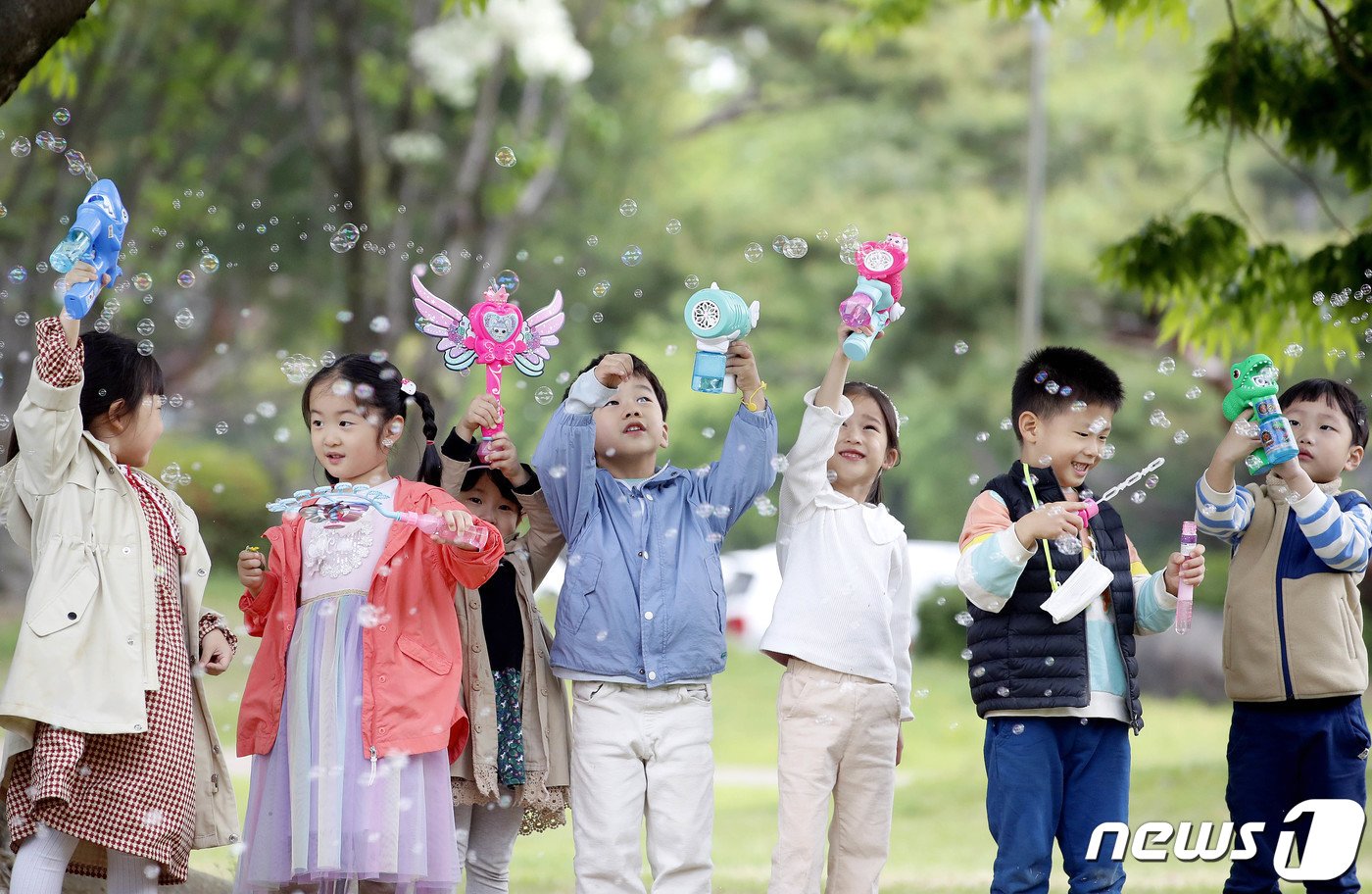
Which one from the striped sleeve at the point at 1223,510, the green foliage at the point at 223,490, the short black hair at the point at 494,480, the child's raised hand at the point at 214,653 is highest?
the green foliage at the point at 223,490

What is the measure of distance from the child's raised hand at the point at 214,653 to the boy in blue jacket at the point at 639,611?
789 mm

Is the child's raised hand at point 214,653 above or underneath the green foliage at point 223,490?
underneath

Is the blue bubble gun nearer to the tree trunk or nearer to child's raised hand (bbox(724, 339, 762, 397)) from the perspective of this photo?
the tree trunk

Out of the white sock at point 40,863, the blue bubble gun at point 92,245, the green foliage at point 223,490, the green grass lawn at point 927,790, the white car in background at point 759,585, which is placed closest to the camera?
the blue bubble gun at point 92,245

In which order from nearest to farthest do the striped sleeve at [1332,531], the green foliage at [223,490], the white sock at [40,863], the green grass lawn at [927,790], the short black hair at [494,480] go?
1. the white sock at [40,863]
2. the striped sleeve at [1332,531]
3. the short black hair at [494,480]
4. the green grass lawn at [927,790]
5. the green foliage at [223,490]

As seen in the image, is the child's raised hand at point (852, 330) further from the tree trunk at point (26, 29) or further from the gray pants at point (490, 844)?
the tree trunk at point (26, 29)

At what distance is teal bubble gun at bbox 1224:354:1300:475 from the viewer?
3795 millimetres

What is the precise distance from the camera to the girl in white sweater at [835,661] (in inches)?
148

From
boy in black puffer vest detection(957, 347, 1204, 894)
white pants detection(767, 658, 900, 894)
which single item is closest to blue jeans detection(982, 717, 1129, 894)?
boy in black puffer vest detection(957, 347, 1204, 894)

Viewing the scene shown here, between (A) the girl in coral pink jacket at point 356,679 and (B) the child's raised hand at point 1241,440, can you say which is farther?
(B) the child's raised hand at point 1241,440

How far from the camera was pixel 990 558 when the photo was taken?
3689 millimetres

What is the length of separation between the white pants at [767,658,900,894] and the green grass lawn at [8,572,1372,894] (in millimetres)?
631

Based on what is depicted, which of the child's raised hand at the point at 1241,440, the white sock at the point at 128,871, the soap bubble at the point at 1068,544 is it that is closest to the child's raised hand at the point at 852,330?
the soap bubble at the point at 1068,544

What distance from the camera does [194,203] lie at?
45.8 ft
